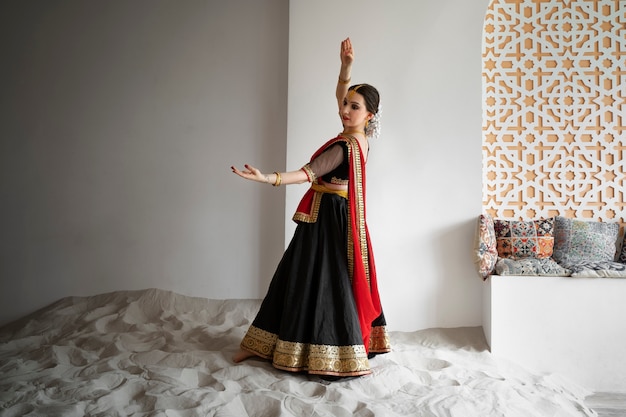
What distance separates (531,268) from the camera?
3303mm

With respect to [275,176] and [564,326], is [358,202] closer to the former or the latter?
[275,176]

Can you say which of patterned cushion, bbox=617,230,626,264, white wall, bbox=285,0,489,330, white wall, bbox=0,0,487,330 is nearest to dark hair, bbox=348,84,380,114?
white wall, bbox=285,0,489,330

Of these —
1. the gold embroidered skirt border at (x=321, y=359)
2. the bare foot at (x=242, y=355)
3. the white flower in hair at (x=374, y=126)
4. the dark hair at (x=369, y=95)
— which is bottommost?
the bare foot at (x=242, y=355)

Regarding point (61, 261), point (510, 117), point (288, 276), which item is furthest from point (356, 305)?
point (61, 261)

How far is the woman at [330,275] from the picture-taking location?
2.67 m

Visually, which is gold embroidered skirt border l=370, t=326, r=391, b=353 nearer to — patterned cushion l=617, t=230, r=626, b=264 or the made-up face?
the made-up face

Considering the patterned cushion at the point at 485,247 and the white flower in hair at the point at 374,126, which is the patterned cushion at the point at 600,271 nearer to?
the patterned cushion at the point at 485,247

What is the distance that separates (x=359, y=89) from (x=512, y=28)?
176cm

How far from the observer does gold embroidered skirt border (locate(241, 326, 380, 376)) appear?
2.61 metres

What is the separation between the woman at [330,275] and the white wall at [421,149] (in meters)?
0.85

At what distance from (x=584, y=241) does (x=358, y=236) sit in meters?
1.76

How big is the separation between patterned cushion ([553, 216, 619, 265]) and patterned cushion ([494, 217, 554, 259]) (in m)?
0.06

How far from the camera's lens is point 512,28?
3.94m

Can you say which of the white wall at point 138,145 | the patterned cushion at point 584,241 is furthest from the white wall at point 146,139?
the patterned cushion at point 584,241
